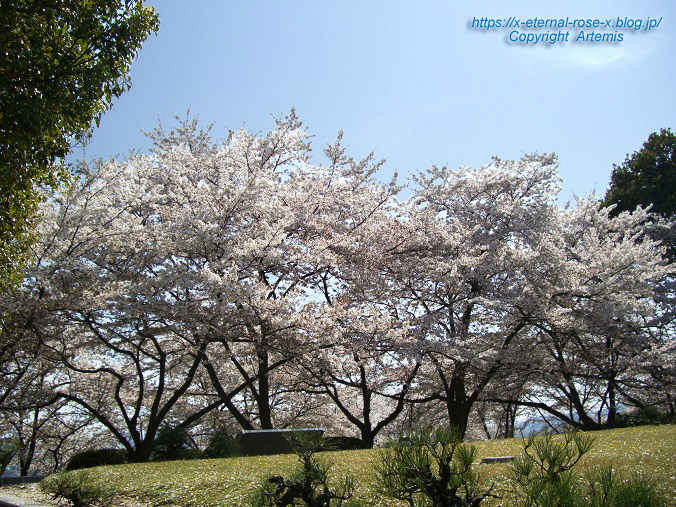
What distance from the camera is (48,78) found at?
21.5ft

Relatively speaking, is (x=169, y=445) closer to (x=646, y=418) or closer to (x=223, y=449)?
(x=223, y=449)

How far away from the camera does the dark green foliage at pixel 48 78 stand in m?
6.16

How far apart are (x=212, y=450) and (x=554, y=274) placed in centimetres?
1203

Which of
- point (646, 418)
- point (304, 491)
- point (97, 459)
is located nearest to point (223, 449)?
point (97, 459)

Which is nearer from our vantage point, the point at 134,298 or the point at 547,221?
the point at 134,298

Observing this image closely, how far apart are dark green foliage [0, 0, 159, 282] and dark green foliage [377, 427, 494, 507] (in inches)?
234

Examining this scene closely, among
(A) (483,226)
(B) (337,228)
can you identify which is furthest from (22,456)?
(A) (483,226)

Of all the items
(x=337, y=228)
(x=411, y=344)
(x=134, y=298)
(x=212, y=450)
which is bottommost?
(x=212, y=450)

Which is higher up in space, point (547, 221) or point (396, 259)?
point (547, 221)

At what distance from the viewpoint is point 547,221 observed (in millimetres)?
17359

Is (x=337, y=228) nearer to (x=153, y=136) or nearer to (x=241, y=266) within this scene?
(x=241, y=266)

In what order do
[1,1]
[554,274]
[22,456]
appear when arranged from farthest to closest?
[22,456]
[554,274]
[1,1]

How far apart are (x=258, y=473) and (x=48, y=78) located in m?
6.48

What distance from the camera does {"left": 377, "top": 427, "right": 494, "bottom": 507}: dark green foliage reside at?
12.5 ft
